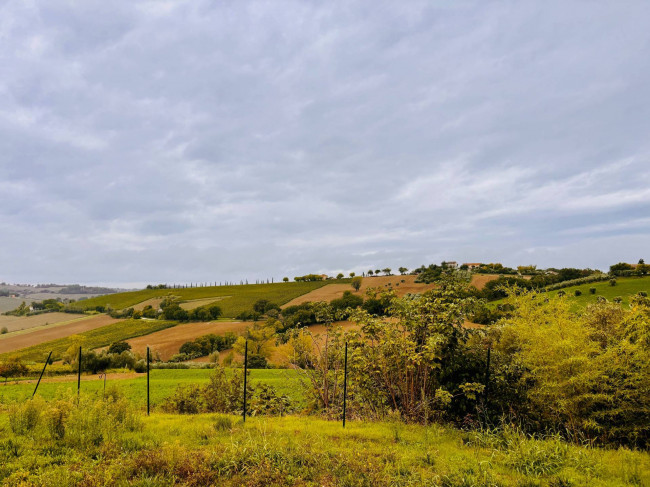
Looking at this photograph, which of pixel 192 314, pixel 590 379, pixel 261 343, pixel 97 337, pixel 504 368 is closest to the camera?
pixel 590 379

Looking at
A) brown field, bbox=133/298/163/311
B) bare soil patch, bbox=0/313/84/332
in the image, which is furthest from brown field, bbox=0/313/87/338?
brown field, bbox=133/298/163/311

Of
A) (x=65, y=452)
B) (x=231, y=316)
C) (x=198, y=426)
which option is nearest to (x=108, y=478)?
(x=65, y=452)

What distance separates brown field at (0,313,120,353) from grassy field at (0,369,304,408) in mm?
36858

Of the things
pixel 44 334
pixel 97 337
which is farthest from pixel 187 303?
pixel 44 334

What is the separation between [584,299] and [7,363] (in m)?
60.8

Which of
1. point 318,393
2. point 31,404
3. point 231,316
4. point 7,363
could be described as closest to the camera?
point 31,404

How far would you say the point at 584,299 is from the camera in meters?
40.5

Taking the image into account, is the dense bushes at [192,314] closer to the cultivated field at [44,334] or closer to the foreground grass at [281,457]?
the cultivated field at [44,334]

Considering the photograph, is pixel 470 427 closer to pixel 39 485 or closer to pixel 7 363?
pixel 39 485

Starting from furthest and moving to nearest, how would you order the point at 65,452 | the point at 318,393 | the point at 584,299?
the point at 584,299 → the point at 318,393 → the point at 65,452

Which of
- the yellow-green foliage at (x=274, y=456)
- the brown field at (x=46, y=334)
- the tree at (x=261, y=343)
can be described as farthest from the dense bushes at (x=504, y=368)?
the brown field at (x=46, y=334)

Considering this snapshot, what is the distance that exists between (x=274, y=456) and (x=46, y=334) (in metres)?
78.0

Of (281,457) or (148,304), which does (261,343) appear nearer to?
(281,457)

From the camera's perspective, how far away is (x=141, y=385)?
951 inches
